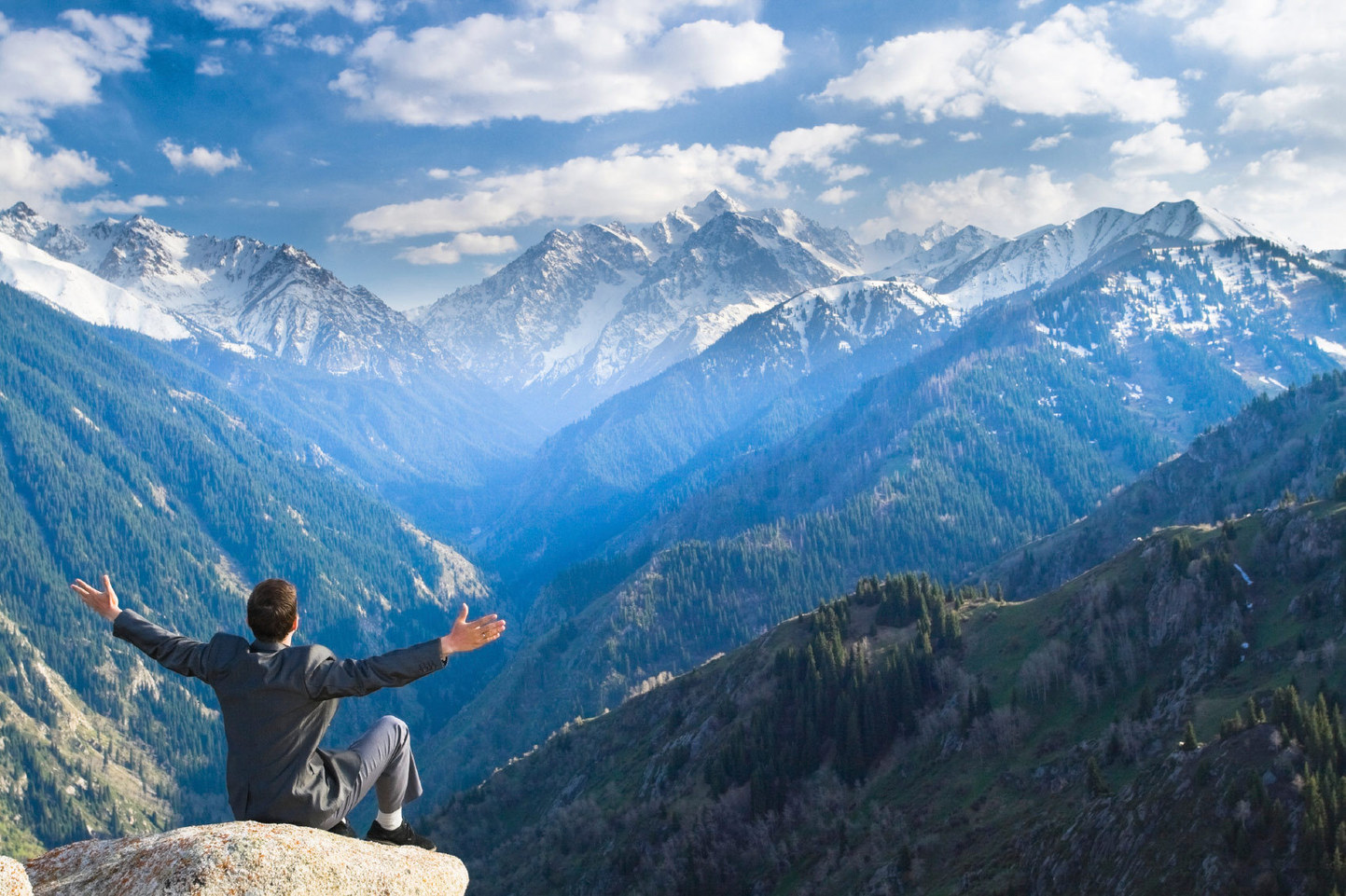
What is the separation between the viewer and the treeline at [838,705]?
4264 inches

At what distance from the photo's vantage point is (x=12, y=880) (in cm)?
1070

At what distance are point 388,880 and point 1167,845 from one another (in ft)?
183

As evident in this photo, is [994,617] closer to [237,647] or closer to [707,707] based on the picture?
[707,707]

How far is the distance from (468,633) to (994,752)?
310 feet

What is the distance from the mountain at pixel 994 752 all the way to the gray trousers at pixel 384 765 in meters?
52.7

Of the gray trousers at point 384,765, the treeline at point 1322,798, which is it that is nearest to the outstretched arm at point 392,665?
the gray trousers at point 384,765

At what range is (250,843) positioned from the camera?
1134 centimetres

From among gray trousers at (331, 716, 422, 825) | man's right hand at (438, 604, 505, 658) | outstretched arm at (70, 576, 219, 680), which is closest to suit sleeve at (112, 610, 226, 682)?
outstretched arm at (70, 576, 219, 680)

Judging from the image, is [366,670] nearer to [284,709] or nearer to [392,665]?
[392,665]

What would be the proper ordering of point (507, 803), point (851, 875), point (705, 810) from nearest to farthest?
1. point (851, 875)
2. point (705, 810)
3. point (507, 803)

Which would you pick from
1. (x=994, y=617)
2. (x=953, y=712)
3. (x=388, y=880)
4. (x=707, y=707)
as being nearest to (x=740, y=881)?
(x=953, y=712)

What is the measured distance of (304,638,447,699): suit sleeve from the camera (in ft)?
37.4

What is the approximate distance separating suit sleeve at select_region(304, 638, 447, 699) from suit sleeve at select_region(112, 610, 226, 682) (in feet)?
5.34

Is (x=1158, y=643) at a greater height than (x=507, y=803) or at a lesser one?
greater
